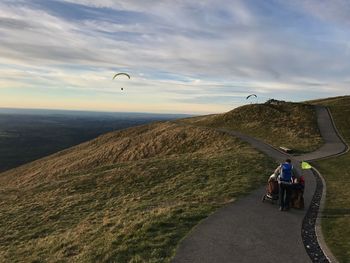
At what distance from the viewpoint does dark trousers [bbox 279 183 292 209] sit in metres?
18.5

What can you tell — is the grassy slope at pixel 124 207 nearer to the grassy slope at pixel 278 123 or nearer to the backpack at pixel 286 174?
the backpack at pixel 286 174


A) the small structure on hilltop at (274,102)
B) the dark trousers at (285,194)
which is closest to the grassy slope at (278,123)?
the small structure on hilltop at (274,102)

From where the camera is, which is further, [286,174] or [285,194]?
[286,174]

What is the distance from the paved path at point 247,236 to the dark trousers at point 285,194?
41 centimetres

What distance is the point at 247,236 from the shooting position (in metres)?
14.6

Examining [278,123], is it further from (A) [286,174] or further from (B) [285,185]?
(B) [285,185]

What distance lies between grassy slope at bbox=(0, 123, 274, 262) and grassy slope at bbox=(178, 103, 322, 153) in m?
6.75

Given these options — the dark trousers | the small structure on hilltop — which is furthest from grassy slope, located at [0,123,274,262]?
the small structure on hilltop

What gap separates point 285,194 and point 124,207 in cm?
931

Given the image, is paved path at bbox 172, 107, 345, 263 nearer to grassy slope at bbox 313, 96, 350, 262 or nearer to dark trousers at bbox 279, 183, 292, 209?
dark trousers at bbox 279, 183, 292, 209

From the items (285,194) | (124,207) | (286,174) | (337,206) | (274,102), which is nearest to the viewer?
(285,194)

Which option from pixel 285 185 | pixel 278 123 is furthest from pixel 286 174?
pixel 278 123

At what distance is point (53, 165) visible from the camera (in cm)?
6412

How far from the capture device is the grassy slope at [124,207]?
14.7 m
